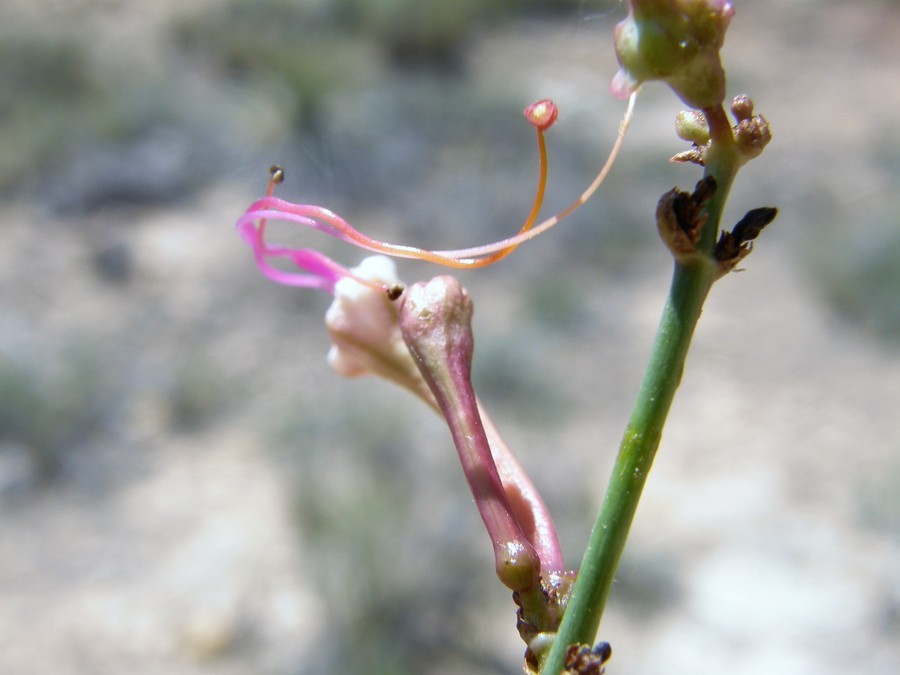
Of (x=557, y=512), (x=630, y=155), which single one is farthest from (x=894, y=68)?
(x=557, y=512)

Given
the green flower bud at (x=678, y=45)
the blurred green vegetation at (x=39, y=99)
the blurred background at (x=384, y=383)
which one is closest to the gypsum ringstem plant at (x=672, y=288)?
the green flower bud at (x=678, y=45)

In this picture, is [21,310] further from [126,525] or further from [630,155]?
[630,155]

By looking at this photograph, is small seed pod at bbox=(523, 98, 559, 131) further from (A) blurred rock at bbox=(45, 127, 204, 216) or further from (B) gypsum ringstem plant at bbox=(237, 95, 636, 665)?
(A) blurred rock at bbox=(45, 127, 204, 216)

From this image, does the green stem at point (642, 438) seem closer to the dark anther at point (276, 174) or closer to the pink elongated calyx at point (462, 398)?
the pink elongated calyx at point (462, 398)

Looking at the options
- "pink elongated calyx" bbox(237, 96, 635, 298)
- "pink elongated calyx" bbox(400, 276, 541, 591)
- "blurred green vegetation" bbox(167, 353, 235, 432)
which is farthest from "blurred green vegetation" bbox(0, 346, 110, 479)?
"pink elongated calyx" bbox(400, 276, 541, 591)

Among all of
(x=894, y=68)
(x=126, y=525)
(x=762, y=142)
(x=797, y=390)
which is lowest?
(x=762, y=142)

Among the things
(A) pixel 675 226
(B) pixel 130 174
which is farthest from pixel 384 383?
(A) pixel 675 226

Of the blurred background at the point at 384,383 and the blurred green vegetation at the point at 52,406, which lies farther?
the blurred green vegetation at the point at 52,406
